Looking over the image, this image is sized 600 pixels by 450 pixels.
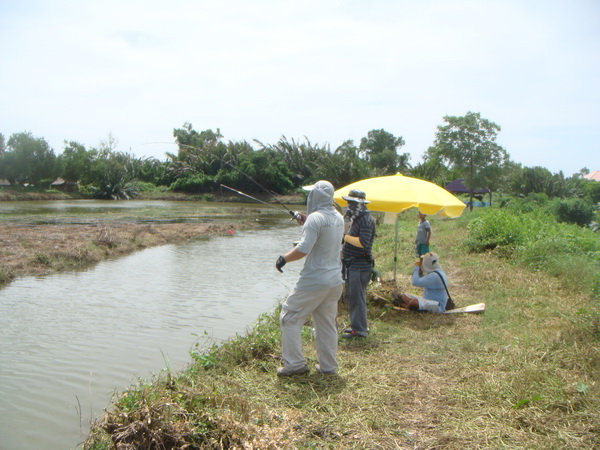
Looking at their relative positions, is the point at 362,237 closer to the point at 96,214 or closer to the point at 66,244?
the point at 66,244

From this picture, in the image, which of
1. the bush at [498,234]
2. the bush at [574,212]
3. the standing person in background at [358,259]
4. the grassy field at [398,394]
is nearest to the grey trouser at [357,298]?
the standing person in background at [358,259]

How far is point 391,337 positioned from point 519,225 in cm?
963

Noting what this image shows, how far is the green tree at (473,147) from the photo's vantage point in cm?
3366

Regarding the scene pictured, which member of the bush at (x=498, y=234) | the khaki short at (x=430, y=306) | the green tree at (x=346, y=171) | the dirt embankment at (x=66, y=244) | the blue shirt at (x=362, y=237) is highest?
the green tree at (x=346, y=171)

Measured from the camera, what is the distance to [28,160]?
6206cm

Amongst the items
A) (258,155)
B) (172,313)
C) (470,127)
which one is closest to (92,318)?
(172,313)

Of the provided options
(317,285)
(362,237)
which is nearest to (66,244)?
(362,237)

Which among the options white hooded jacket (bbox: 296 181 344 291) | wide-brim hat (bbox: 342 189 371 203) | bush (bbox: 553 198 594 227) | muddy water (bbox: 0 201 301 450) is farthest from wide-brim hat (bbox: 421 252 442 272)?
bush (bbox: 553 198 594 227)

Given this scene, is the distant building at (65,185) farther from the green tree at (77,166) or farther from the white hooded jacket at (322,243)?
the white hooded jacket at (322,243)

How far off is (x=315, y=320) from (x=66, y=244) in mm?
14716

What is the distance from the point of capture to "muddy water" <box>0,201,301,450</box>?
5547 mm

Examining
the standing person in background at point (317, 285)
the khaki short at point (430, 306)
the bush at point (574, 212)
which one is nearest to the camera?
the standing person in background at point (317, 285)

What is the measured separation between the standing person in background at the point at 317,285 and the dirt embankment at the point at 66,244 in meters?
9.70

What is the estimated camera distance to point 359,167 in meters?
45.9
